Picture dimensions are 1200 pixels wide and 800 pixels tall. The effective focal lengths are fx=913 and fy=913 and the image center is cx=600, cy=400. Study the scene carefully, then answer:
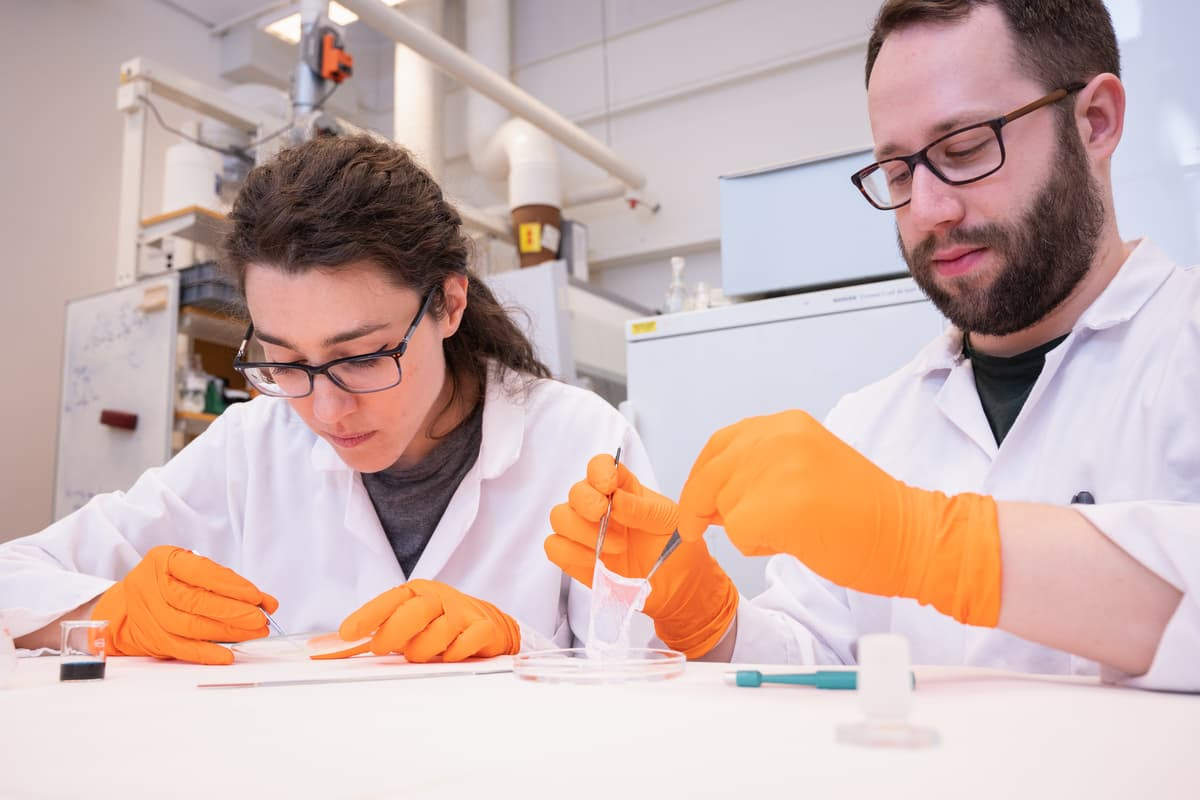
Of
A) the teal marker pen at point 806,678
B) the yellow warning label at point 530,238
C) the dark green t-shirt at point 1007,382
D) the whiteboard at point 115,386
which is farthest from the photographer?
the yellow warning label at point 530,238

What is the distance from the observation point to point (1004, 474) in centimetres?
110

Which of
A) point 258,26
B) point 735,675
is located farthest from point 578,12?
point 735,675

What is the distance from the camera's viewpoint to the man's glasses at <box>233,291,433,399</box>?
126 centimetres

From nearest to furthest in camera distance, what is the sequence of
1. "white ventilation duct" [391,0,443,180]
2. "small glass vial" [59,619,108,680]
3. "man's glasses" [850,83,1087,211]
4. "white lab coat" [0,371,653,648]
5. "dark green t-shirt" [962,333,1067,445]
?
"small glass vial" [59,619,108,680], "man's glasses" [850,83,1087,211], "dark green t-shirt" [962,333,1067,445], "white lab coat" [0,371,653,648], "white ventilation duct" [391,0,443,180]

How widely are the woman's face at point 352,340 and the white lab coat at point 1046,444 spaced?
57cm

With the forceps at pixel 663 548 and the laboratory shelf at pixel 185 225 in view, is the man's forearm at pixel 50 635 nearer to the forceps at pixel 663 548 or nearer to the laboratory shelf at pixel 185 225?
the forceps at pixel 663 548

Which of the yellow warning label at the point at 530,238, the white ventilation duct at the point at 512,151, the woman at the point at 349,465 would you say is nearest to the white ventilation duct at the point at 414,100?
the white ventilation duct at the point at 512,151

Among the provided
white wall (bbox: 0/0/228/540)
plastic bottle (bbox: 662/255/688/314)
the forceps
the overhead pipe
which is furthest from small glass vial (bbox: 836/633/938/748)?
white wall (bbox: 0/0/228/540)

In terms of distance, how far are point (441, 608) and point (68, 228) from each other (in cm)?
421

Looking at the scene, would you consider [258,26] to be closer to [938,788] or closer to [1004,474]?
[1004,474]

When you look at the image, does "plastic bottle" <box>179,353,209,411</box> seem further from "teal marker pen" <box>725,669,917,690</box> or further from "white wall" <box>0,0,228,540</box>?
"teal marker pen" <box>725,669,917,690</box>

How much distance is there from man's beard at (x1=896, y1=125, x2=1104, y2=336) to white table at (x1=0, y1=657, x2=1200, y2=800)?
0.51 metres

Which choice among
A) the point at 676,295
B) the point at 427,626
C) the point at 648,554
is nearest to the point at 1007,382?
the point at 648,554

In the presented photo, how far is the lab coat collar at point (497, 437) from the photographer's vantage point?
4.64ft
